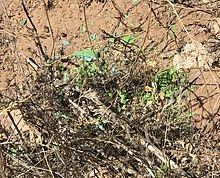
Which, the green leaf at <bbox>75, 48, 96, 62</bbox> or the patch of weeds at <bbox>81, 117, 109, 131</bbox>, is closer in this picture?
the patch of weeds at <bbox>81, 117, 109, 131</bbox>

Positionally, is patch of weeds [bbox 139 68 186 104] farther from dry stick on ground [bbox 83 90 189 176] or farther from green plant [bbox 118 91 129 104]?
dry stick on ground [bbox 83 90 189 176]

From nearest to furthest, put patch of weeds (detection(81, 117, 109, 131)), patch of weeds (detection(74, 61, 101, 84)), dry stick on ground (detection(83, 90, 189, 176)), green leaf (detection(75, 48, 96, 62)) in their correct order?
1. dry stick on ground (detection(83, 90, 189, 176))
2. patch of weeds (detection(81, 117, 109, 131))
3. patch of weeds (detection(74, 61, 101, 84))
4. green leaf (detection(75, 48, 96, 62))

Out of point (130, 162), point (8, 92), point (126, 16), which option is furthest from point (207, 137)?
point (8, 92)

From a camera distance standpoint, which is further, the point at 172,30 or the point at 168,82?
the point at 172,30

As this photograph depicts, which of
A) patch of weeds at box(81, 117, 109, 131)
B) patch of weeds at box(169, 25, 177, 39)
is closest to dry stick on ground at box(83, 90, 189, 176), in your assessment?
patch of weeds at box(81, 117, 109, 131)

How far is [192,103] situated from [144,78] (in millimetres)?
353

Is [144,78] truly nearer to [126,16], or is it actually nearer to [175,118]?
[175,118]

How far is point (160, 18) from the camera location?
12.7ft

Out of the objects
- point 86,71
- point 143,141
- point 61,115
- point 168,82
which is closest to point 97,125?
point 61,115

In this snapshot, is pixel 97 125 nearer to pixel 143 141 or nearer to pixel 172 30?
pixel 143 141

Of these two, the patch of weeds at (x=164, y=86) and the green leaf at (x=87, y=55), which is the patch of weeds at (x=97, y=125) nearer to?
the patch of weeds at (x=164, y=86)

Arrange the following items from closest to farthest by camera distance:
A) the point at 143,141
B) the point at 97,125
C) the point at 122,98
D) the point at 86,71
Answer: the point at 143,141 < the point at 97,125 < the point at 122,98 < the point at 86,71

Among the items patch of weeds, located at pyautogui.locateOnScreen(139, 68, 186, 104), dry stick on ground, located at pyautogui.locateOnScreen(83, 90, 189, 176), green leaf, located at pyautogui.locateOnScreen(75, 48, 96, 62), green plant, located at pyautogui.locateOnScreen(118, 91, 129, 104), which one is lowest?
dry stick on ground, located at pyautogui.locateOnScreen(83, 90, 189, 176)

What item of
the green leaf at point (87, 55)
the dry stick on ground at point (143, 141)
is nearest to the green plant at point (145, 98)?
the dry stick on ground at point (143, 141)
